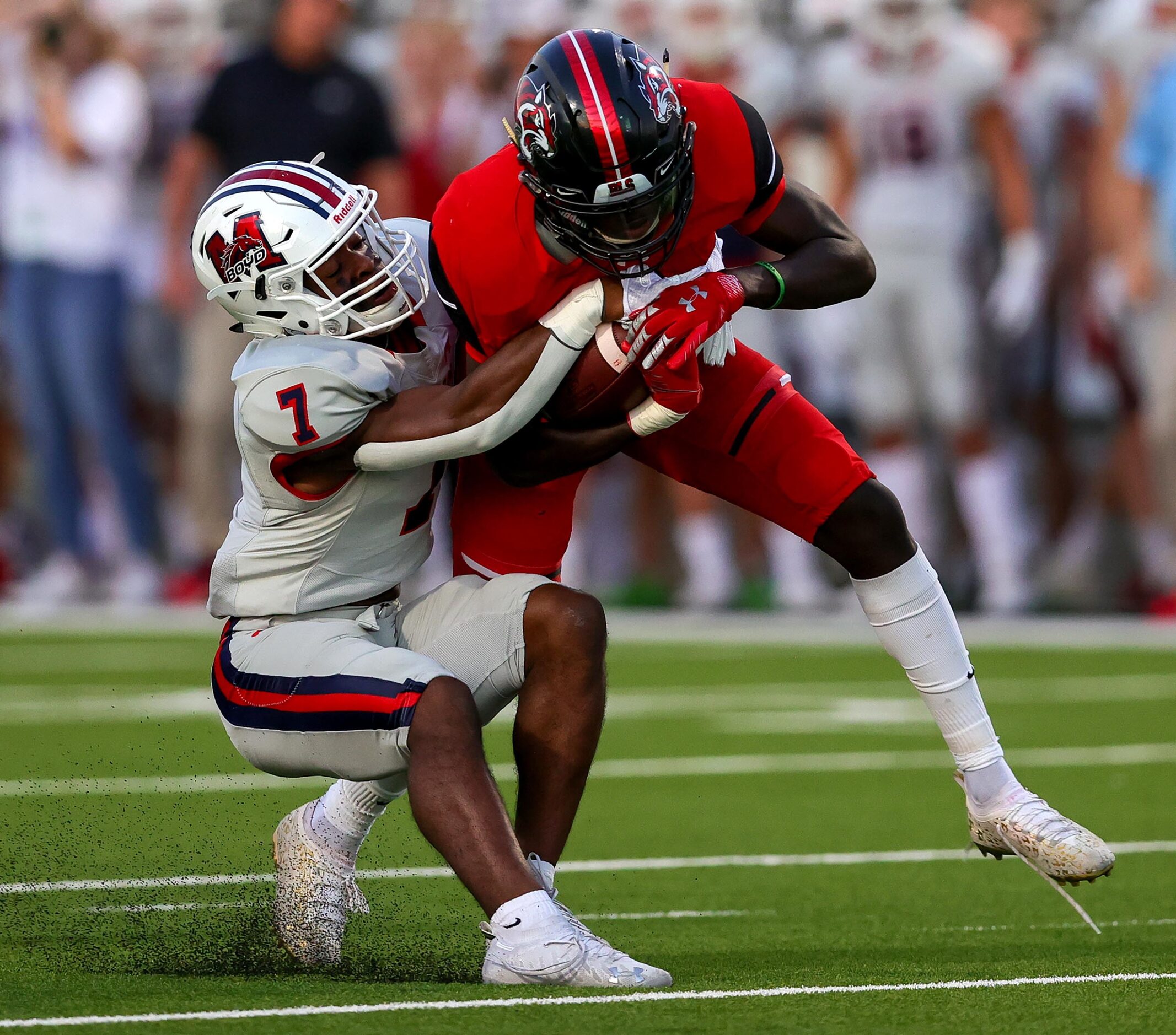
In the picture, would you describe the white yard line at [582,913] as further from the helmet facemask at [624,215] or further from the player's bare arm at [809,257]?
the helmet facemask at [624,215]

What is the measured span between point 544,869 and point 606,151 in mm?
1292

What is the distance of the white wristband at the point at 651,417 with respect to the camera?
3.94m

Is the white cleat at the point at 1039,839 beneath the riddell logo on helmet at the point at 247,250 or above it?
beneath

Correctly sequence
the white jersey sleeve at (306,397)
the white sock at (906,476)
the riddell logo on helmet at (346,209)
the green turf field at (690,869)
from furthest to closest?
the white sock at (906,476) → the riddell logo on helmet at (346,209) → the white jersey sleeve at (306,397) → the green turf field at (690,869)

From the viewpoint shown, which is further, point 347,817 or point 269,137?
point 269,137

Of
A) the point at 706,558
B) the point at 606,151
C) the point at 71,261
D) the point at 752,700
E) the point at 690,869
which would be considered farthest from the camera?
the point at 71,261

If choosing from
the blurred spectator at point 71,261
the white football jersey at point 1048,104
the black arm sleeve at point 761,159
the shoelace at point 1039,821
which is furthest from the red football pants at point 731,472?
the blurred spectator at point 71,261

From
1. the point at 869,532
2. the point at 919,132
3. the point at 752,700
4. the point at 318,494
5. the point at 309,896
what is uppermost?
the point at 919,132

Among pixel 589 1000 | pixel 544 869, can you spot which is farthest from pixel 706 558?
pixel 589 1000

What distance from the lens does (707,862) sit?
17.0 ft

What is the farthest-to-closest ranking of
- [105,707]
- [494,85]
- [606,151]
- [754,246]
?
[494,85], [754,246], [105,707], [606,151]

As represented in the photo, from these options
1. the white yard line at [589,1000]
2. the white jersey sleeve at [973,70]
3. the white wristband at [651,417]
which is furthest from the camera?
the white jersey sleeve at [973,70]

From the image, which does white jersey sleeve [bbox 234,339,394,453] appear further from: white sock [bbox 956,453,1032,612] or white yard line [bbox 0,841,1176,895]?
white sock [bbox 956,453,1032,612]

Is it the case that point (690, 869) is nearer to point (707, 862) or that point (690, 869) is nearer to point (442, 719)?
point (707, 862)
